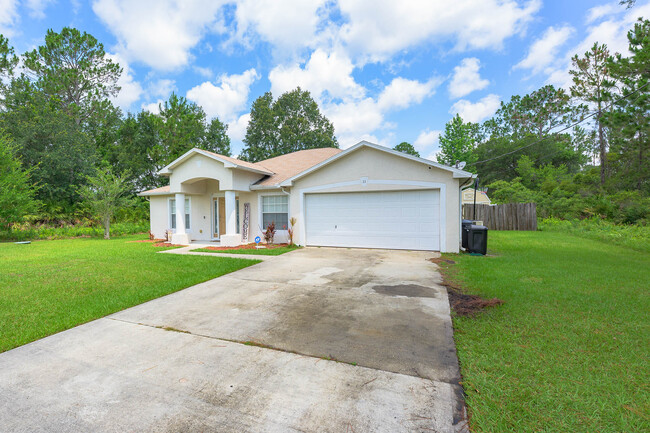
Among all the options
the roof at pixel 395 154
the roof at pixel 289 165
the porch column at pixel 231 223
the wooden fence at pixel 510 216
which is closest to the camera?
the roof at pixel 395 154

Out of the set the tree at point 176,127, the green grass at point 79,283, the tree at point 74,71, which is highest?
the tree at point 74,71

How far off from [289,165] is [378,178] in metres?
6.81

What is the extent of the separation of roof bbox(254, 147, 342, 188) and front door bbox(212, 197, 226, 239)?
2551 mm

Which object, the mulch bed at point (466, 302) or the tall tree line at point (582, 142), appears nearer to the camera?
the mulch bed at point (466, 302)

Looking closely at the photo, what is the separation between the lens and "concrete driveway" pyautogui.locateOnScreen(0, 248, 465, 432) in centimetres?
214

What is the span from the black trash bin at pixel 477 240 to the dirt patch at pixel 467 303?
4861 millimetres

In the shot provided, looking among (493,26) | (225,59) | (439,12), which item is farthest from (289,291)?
(225,59)

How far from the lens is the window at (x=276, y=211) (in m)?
12.6

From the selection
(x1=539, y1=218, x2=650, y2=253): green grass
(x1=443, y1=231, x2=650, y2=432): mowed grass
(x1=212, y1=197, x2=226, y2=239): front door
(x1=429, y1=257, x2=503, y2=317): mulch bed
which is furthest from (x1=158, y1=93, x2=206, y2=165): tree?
(x1=539, y1=218, x2=650, y2=253): green grass

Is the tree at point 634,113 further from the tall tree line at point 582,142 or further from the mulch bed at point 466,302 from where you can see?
the mulch bed at point 466,302

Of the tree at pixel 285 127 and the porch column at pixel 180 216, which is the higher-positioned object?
the tree at pixel 285 127

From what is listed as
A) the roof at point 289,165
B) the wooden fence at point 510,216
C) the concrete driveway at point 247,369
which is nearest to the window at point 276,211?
the roof at point 289,165

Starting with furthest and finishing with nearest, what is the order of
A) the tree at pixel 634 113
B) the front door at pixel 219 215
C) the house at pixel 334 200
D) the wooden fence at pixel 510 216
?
the wooden fence at pixel 510 216 < the front door at pixel 219 215 < the tree at pixel 634 113 < the house at pixel 334 200

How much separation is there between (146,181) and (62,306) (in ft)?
86.6
